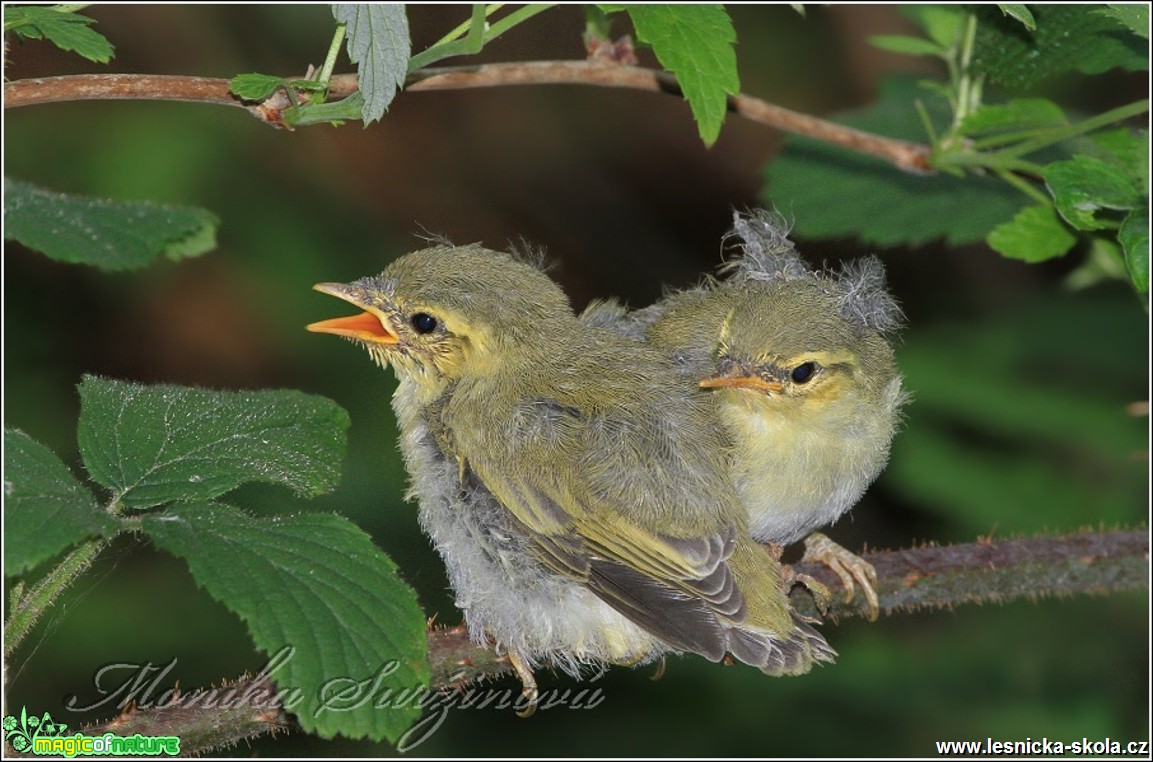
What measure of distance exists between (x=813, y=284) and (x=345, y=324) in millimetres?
1405

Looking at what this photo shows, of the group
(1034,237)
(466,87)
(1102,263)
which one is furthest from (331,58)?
(1102,263)

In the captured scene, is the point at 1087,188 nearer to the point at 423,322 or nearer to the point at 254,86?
the point at 423,322

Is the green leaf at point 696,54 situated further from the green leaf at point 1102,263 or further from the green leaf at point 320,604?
the green leaf at point 1102,263

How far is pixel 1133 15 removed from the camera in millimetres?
2947

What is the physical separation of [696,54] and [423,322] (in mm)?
1004

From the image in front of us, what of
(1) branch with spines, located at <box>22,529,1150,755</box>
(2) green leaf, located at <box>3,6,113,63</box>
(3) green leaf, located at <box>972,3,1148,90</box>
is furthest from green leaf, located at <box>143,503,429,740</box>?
(3) green leaf, located at <box>972,3,1148,90</box>

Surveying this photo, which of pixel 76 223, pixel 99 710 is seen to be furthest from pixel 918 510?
pixel 76 223

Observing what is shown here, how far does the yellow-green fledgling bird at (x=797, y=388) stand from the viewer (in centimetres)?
333

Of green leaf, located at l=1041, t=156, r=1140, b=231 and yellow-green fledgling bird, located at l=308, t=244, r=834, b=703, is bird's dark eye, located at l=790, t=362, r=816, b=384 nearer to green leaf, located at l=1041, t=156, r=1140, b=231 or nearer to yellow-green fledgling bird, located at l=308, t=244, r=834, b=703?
yellow-green fledgling bird, located at l=308, t=244, r=834, b=703

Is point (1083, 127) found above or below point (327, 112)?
above

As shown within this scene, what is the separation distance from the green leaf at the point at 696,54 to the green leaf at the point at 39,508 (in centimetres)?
148

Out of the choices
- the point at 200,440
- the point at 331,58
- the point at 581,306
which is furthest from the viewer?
the point at 581,306

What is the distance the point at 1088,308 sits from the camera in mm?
6230

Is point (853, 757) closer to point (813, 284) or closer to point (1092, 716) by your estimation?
point (1092, 716)
